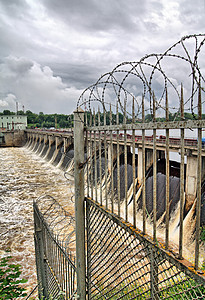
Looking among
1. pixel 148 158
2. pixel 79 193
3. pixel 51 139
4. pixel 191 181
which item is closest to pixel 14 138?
pixel 51 139

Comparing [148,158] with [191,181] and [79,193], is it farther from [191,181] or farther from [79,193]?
[79,193]

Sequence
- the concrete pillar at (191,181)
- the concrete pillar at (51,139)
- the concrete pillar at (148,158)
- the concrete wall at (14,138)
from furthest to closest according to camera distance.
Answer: the concrete wall at (14,138) < the concrete pillar at (51,139) < the concrete pillar at (148,158) < the concrete pillar at (191,181)

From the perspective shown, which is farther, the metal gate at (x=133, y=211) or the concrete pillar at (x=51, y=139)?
the concrete pillar at (x=51, y=139)

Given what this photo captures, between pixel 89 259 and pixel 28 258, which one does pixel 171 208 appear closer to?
pixel 28 258

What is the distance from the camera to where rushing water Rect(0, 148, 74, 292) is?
9898mm

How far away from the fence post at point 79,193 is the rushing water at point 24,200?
4323mm

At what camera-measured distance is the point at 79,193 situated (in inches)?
120

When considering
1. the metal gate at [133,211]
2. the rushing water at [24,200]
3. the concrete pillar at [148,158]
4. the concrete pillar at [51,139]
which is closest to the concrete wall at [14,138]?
the concrete pillar at [51,139]

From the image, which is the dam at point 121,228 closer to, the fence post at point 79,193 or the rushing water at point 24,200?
the fence post at point 79,193

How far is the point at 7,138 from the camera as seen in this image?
166 feet

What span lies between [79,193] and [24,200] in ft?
48.1

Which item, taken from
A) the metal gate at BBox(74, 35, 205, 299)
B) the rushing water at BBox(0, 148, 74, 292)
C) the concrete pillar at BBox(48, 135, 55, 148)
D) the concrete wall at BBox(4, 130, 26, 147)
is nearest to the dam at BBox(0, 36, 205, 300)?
the metal gate at BBox(74, 35, 205, 299)

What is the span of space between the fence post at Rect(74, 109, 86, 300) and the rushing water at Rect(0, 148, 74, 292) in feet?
14.2

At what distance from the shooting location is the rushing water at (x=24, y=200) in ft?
32.5
